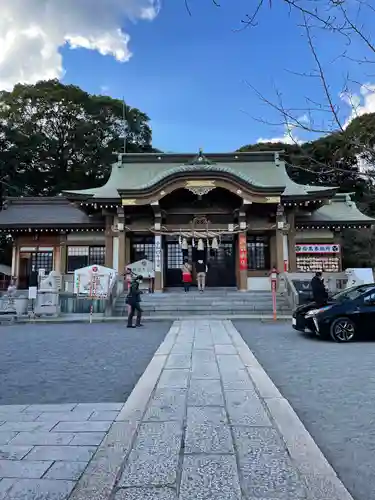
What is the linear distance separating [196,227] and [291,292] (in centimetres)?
626

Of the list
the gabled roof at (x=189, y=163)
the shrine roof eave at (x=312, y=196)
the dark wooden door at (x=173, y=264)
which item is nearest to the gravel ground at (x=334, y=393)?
the shrine roof eave at (x=312, y=196)

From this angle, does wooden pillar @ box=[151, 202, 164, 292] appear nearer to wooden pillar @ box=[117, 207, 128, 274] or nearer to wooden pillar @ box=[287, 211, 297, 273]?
wooden pillar @ box=[117, 207, 128, 274]

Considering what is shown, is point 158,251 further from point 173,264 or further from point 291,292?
point 291,292

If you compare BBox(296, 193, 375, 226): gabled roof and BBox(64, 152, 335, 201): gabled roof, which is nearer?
BBox(296, 193, 375, 226): gabled roof

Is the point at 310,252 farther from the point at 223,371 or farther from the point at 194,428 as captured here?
the point at 194,428

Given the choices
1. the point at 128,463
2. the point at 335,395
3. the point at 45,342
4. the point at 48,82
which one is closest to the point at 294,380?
the point at 335,395

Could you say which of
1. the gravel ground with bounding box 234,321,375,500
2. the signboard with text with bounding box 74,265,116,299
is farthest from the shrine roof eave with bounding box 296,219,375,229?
the gravel ground with bounding box 234,321,375,500

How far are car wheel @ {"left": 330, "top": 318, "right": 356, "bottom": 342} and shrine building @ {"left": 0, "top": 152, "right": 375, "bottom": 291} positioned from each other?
9.06 metres

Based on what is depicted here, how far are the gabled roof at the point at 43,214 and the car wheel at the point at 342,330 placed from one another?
14697 mm

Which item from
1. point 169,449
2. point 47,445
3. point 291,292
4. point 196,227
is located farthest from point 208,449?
point 196,227

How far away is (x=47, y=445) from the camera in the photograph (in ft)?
→ 10.5

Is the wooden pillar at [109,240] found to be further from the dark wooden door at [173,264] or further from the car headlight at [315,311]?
the car headlight at [315,311]

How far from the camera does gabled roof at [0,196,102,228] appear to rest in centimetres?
2083

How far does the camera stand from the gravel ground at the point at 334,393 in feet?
9.83
